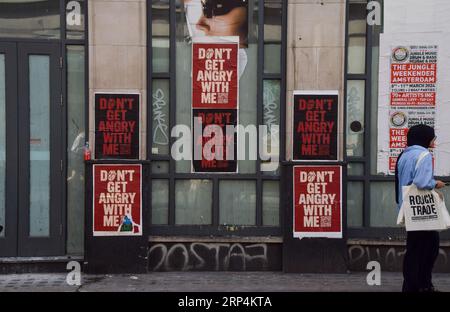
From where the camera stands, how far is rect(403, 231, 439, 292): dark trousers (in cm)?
712

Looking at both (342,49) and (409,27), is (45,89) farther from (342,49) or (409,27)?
(409,27)

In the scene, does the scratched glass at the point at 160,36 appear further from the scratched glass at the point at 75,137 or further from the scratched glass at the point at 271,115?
the scratched glass at the point at 271,115

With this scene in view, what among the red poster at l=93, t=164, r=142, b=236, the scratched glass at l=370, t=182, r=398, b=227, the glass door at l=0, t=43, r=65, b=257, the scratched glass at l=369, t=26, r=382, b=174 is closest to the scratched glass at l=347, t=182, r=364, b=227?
the scratched glass at l=370, t=182, r=398, b=227

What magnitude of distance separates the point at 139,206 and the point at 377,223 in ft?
10.8

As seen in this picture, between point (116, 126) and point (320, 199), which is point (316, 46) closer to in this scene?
point (320, 199)

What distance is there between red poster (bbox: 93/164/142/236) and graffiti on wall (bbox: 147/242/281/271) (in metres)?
0.49

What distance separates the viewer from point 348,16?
891cm

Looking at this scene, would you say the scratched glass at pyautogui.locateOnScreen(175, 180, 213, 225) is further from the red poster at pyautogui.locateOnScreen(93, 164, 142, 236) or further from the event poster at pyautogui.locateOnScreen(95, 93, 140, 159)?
the event poster at pyautogui.locateOnScreen(95, 93, 140, 159)

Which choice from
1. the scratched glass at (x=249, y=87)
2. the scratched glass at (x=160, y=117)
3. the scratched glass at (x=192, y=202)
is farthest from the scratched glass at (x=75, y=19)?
the scratched glass at (x=192, y=202)

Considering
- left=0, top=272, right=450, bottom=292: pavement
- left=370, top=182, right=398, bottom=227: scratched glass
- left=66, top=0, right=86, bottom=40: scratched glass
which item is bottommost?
left=0, top=272, right=450, bottom=292: pavement

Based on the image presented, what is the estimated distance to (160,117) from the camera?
8984mm

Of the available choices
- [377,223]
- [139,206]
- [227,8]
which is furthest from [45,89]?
[377,223]

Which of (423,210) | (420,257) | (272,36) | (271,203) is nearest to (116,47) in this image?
(272,36)

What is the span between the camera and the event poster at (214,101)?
8.92m
